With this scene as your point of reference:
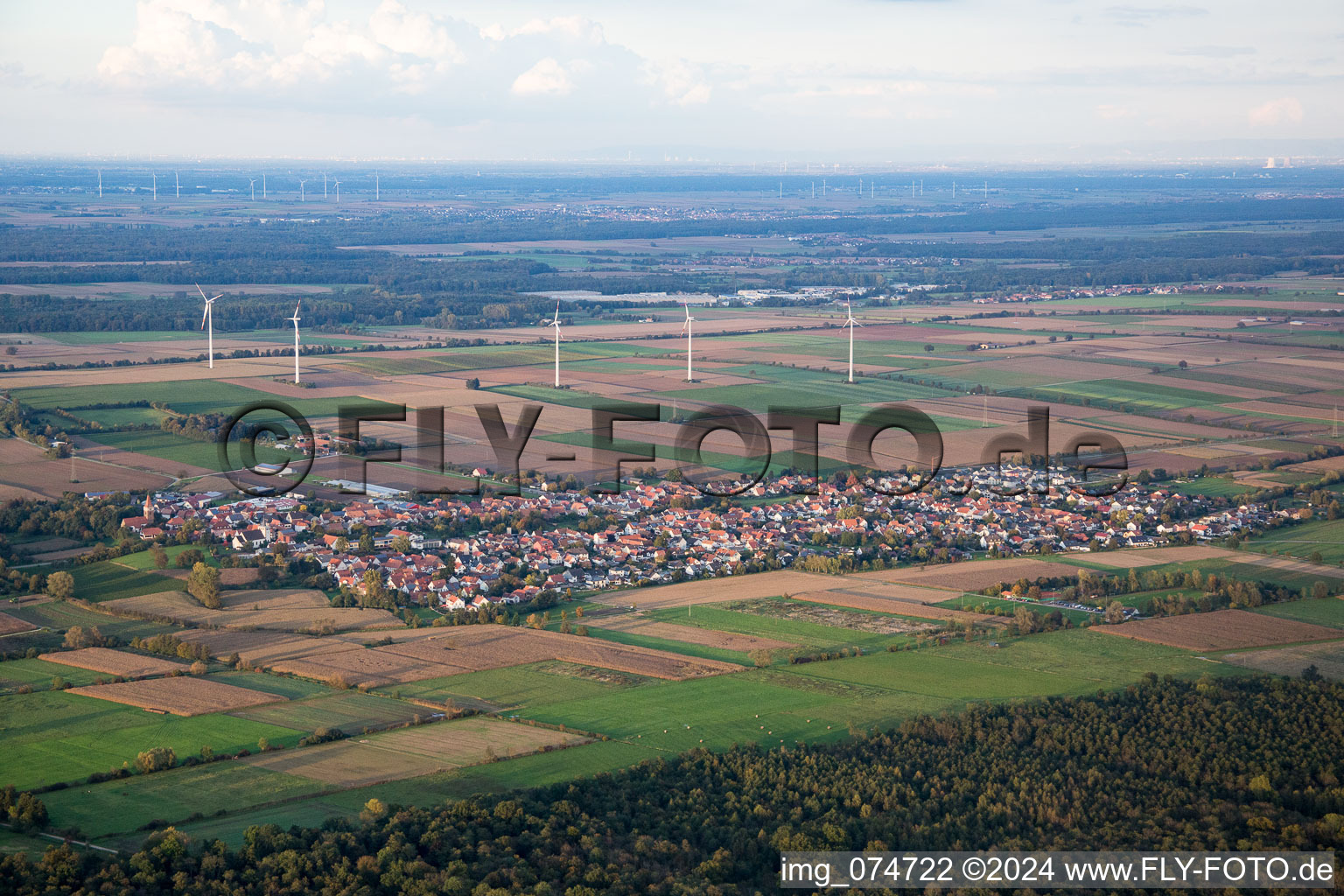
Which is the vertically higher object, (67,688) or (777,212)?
(777,212)

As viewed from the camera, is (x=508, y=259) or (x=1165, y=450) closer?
(x=1165, y=450)

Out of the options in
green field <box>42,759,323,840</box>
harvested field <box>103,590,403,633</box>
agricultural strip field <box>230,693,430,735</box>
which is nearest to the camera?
green field <box>42,759,323,840</box>

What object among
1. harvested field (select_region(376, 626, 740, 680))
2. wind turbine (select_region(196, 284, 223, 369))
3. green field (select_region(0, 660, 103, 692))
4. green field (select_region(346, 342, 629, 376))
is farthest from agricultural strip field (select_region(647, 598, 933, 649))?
wind turbine (select_region(196, 284, 223, 369))

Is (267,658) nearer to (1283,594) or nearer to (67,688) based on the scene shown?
(67,688)

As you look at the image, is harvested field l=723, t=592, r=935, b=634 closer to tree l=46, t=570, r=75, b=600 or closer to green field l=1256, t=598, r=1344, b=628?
green field l=1256, t=598, r=1344, b=628

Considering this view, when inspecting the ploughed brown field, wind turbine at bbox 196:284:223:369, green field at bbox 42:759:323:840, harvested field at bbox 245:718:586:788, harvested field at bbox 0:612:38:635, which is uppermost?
wind turbine at bbox 196:284:223:369

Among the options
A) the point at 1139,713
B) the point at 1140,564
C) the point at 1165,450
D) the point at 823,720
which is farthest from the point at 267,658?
the point at 1165,450

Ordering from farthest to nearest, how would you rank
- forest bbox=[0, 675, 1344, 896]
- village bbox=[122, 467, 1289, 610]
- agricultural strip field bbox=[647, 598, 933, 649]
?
village bbox=[122, 467, 1289, 610] < agricultural strip field bbox=[647, 598, 933, 649] < forest bbox=[0, 675, 1344, 896]
